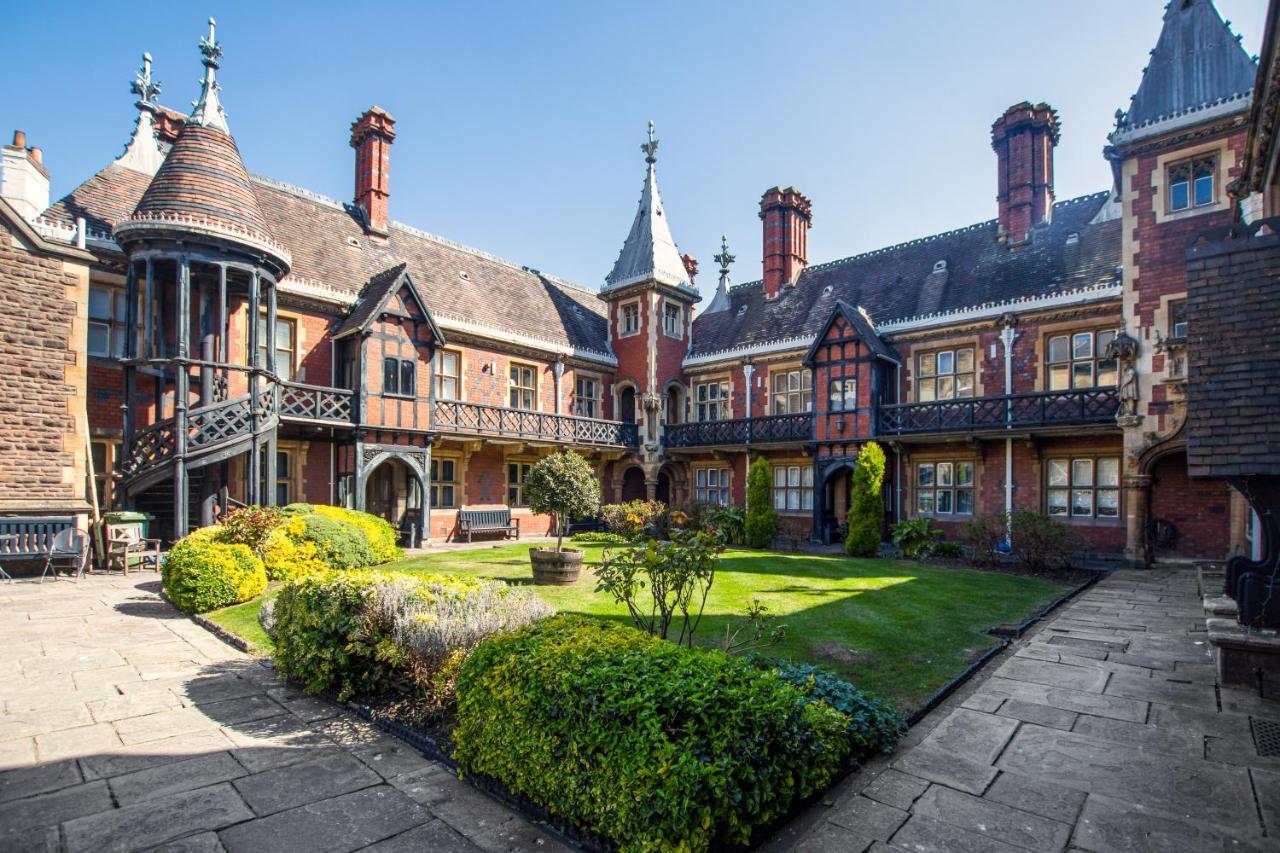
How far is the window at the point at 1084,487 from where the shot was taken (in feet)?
54.4

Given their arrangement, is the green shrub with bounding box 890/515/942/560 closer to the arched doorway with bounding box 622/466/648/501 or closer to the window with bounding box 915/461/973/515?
the window with bounding box 915/461/973/515

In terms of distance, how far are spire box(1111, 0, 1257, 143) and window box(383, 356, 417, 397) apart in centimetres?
1871

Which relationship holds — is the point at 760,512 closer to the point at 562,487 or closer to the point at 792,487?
the point at 792,487

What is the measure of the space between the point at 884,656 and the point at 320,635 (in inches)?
228

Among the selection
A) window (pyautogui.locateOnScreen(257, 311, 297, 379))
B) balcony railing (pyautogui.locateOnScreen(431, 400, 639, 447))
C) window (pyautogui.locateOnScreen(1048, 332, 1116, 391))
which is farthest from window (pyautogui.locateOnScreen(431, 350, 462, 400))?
window (pyautogui.locateOnScreen(1048, 332, 1116, 391))

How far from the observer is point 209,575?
30.7 ft

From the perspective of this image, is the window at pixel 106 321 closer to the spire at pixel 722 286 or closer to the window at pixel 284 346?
the window at pixel 284 346

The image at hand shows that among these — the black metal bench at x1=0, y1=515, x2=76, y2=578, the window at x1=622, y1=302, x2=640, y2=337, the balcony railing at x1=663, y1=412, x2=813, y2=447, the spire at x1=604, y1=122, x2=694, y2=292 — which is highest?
the spire at x1=604, y1=122, x2=694, y2=292

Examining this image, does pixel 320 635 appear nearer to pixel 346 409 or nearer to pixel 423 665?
pixel 423 665

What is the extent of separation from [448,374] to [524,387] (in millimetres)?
3022

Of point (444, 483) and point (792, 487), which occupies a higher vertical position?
point (444, 483)

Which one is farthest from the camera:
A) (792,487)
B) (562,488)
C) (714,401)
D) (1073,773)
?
(714,401)

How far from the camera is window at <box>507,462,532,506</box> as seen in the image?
21922mm

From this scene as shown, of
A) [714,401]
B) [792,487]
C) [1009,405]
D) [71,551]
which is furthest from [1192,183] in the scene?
[71,551]
